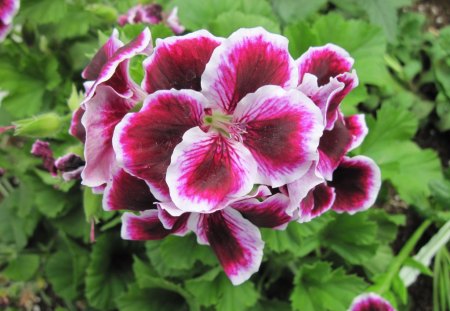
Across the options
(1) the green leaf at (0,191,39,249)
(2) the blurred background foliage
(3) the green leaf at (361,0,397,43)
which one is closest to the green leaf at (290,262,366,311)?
(2) the blurred background foliage

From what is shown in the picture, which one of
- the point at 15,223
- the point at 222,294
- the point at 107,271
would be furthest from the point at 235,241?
the point at 15,223

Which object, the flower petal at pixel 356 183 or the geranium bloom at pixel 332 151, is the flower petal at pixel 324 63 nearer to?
the geranium bloom at pixel 332 151

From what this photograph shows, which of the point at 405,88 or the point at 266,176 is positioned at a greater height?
the point at 266,176

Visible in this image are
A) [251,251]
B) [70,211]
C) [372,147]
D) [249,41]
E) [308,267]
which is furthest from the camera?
[70,211]

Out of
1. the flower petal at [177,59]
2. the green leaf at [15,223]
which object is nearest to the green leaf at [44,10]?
the green leaf at [15,223]

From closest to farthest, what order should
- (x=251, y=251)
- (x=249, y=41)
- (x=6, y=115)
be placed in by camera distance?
1. (x=249, y=41)
2. (x=251, y=251)
3. (x=6, y=115)

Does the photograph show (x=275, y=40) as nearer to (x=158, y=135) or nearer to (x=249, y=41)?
(x=249, y=41)

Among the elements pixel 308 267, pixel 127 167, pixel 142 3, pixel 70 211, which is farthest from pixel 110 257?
pixel 127 167
